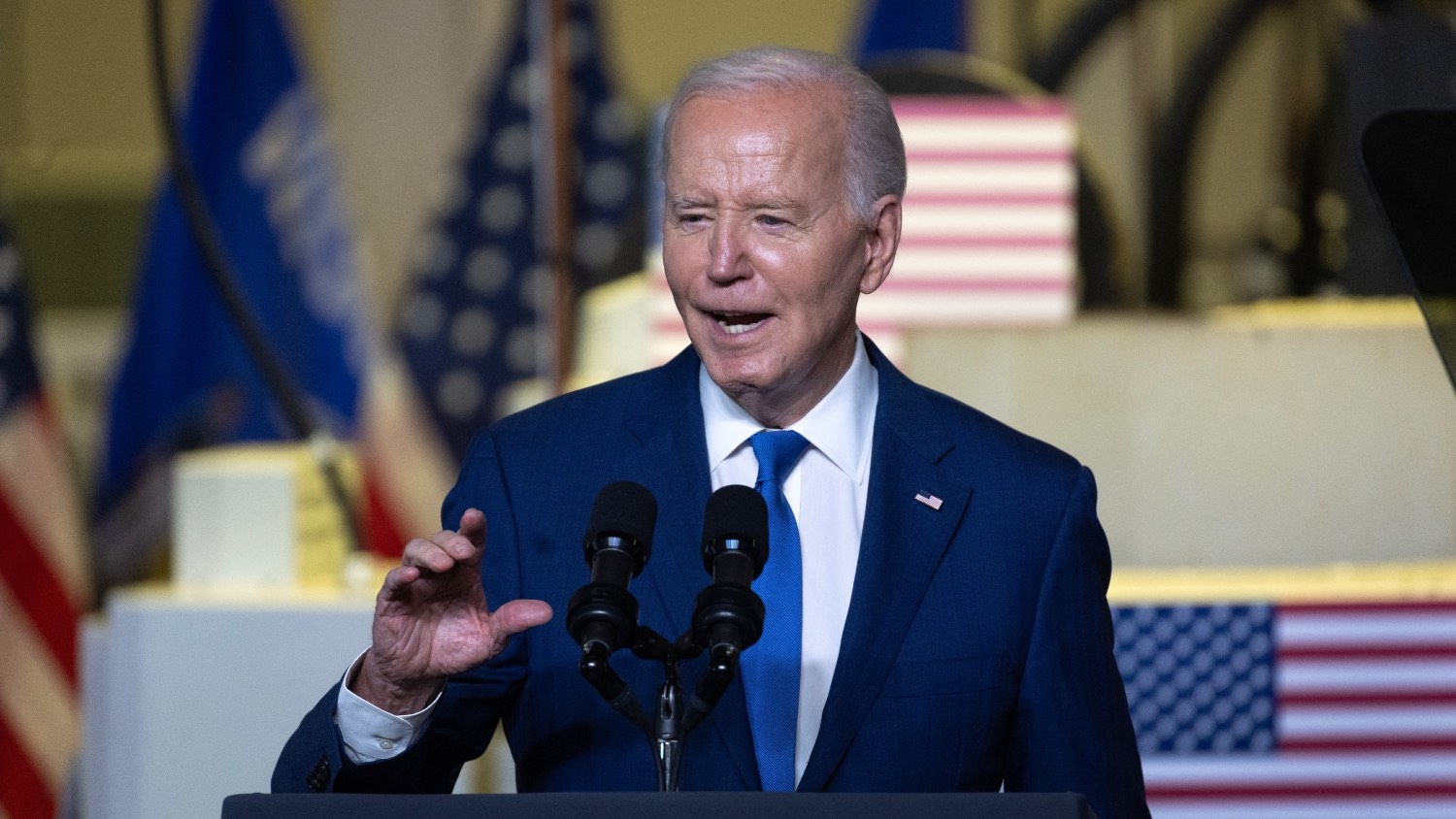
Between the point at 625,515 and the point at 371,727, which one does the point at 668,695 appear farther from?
the point at 371,727

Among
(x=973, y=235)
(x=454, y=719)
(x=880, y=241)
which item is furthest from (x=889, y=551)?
(x=973, y=235)

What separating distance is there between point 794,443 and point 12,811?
3.38m

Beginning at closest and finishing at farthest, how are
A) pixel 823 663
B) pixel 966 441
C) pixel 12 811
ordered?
1. pixel 823 663
2. pixel 966 441
3. pixel 12 811

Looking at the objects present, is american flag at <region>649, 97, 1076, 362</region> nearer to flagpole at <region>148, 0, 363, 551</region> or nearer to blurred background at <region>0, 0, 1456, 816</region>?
blurred background at <region>0, 0, 1456, 816</region>

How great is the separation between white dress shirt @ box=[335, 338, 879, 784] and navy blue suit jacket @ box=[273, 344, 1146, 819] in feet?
0.08

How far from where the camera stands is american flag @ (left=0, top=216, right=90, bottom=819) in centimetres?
422

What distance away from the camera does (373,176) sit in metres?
6.98

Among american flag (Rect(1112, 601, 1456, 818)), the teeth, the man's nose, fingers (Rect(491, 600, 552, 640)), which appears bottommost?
american flag (Rect(1112, 601, 1456, 818))

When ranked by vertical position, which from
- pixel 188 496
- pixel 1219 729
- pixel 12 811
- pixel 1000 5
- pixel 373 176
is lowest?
pixel 12 811

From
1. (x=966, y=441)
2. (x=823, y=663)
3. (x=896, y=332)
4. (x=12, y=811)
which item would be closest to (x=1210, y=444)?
(x=896, y=332)

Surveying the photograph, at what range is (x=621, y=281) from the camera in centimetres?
431

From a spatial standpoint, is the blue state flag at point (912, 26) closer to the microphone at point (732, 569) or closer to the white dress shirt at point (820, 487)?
the white dress shirt at point (820, 487)

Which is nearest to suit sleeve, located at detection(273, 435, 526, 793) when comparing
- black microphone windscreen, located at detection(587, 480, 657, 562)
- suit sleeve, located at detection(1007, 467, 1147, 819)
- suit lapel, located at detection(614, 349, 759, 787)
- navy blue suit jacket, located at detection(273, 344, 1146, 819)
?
navy blue suit jacket, located at detection(273, 344, 1146, 819)

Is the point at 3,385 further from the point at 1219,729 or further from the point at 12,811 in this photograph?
the point at 1219,729
